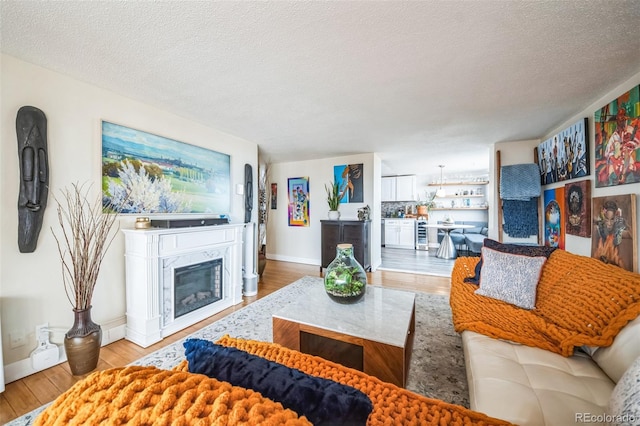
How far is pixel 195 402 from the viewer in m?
0.43

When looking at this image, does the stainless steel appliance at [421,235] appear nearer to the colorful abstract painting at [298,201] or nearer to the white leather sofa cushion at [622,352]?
the colorful abstract painting at [298,201]

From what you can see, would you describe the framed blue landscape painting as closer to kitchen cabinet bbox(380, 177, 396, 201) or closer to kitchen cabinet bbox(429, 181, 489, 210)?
kitchen cabinet bbox(380, 177, 396, 201)

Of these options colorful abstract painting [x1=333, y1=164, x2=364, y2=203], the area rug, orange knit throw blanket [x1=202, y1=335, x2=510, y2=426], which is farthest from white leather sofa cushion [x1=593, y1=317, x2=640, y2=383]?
colorful abstract painting [x1=333, y1=164, x2=364, y2=203]

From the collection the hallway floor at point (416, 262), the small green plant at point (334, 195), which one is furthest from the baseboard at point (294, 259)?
the hallway floor at point (416, 262)

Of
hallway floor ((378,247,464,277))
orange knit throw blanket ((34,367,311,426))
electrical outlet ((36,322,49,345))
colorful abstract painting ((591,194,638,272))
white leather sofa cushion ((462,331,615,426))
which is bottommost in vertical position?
hallway floor ((378,247,464,277))

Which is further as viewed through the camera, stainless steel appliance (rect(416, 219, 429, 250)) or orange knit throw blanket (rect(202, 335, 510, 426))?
stainless steel appliance (rect(416, 219, 429, 250))

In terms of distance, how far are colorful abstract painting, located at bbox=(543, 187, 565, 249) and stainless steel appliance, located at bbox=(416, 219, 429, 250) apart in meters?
3.67

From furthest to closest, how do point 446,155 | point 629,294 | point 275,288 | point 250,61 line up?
point 446,155, point 275,288, point 250,61, point 629,294

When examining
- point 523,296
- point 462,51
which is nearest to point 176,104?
point 462,51

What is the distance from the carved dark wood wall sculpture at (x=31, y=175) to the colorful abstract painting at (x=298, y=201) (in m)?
3.77

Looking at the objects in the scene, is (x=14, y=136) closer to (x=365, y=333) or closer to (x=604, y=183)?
(x=365, y=333)

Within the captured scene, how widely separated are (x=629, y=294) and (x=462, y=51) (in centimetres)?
161

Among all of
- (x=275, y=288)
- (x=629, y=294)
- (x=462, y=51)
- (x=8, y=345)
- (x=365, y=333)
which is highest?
(x=462, y=51)

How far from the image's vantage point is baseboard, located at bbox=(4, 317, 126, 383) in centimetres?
164
